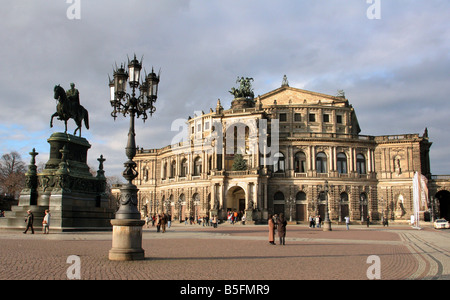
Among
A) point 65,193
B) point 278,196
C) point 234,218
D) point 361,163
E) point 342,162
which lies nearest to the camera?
point 65,193

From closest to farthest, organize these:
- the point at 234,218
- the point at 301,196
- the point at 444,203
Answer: the point at 234,218, the point at 301,196, the point at 444,203

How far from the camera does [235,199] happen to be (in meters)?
66.1

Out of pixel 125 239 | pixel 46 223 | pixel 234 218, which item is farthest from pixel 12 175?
pixel 125 239

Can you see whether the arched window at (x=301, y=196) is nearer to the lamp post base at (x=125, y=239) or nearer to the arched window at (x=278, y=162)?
the arched window at (x=278, y=162)

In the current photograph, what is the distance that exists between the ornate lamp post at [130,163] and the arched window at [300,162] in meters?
52.8

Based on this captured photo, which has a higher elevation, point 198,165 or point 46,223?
point 198,165

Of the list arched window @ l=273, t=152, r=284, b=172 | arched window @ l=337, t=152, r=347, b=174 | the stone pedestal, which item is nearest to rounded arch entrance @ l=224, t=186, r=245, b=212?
arched window @ l=273, t=152, r=284, b=172

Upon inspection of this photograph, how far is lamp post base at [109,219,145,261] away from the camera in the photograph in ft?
40.7

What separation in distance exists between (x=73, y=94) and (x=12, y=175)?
55643 mm

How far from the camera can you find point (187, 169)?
7488 centimetres

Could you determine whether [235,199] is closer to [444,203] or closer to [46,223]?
[444,203]

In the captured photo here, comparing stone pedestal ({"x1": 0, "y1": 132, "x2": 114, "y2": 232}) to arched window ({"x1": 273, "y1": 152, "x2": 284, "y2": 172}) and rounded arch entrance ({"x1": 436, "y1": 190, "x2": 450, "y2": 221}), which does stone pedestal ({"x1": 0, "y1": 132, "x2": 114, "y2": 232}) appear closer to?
arched window ({"x1": 273, "y1": 152, "x2": 284, "y2": 172})
